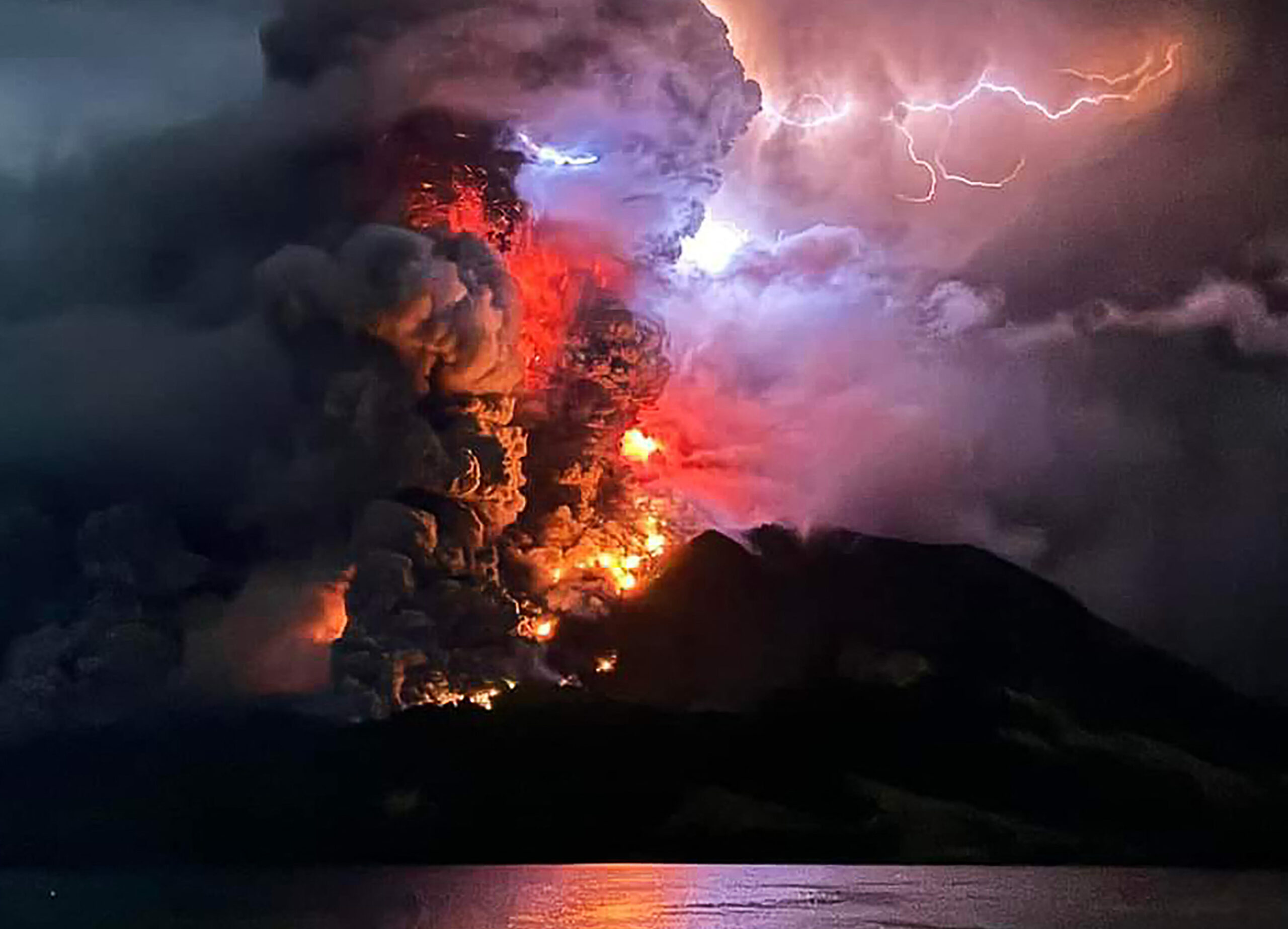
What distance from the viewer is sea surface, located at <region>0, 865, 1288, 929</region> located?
4648 inches

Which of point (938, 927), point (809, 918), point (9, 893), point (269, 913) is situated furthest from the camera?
point (9, 893)

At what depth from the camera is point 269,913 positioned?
5256 inches

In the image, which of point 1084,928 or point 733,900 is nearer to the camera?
point 1084,928

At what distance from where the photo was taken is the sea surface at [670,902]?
118 metres

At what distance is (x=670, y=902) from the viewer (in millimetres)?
145625

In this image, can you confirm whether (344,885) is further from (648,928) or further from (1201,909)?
(1201,909)

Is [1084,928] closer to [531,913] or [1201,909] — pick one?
[1201,909]

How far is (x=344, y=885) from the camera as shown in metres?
181

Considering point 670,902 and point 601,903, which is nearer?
point 670,902

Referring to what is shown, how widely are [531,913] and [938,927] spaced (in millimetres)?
35732

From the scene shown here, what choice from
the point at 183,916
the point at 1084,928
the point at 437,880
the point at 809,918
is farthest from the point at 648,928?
the point at 437,880

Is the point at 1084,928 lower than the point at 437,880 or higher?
lower

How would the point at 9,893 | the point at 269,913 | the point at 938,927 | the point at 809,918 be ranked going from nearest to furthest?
the point at 938,927 → the point at 809,918 → the point at 269,913 → the point at 9,893

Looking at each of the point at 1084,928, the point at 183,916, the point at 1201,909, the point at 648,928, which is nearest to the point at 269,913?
the point at 183,916
